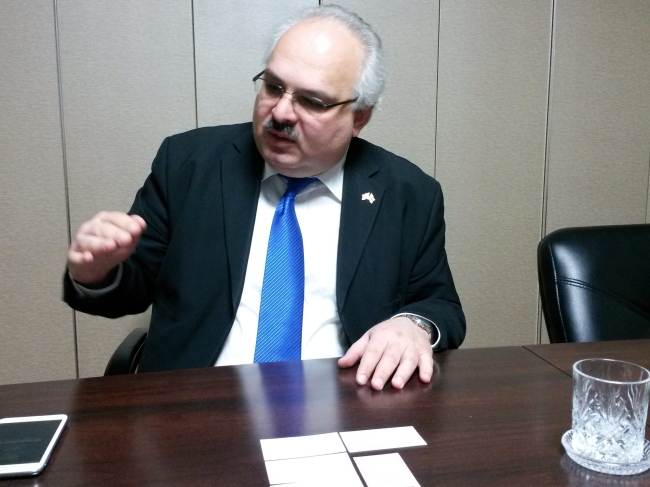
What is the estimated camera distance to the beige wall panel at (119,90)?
243cm

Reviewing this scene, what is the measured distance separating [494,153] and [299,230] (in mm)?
1647

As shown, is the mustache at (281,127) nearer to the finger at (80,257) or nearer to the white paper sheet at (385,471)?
the finger at (80,257)

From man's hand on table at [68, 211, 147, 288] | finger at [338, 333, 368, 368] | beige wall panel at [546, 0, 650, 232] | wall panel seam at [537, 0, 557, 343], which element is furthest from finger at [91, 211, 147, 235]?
beige wall panel at [546, 0, 650, 232]

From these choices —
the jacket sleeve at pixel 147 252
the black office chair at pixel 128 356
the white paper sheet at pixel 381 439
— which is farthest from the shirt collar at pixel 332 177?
the white paper sheet at pixel 381 439

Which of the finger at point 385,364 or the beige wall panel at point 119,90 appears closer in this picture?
the finger at point 385,364

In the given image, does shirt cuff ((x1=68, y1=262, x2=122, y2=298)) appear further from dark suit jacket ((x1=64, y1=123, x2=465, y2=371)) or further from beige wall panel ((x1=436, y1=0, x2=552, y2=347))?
beige wall panel ((x1=436, y1=0, x2=552, y2=347))

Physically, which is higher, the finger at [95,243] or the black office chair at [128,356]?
the finger at [95,243]

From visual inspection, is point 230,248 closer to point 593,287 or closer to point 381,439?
point 381,439

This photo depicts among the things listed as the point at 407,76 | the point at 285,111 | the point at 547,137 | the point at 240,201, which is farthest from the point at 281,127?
the point at 547,137

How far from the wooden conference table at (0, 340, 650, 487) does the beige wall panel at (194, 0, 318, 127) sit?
1.67m

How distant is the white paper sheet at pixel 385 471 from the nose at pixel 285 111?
3.00ft

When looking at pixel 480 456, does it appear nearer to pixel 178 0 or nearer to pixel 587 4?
pixel 178 0

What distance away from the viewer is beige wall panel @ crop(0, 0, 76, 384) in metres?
2.40

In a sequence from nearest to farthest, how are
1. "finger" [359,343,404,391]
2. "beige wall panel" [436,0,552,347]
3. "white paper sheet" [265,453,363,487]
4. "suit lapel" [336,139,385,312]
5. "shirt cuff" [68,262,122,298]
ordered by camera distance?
"white paper sheet" [265,453,363,487]
"finger" [359,343,404,391]
"shirt cuff" [68,262,122,298]
"suit lapel" [336,139,385,312]
"beige wall panel" [436,0,552,347]
